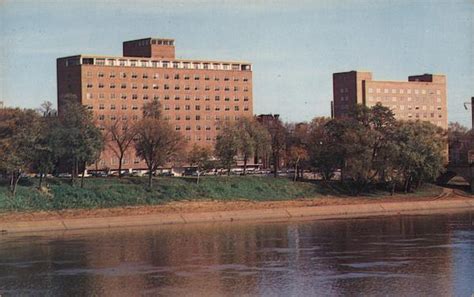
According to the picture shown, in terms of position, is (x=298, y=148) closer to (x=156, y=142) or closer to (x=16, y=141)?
(x=156, y=142)

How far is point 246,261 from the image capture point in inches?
2874

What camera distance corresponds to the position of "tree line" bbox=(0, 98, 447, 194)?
120875mm

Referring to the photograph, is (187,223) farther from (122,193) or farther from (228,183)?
(228,183)

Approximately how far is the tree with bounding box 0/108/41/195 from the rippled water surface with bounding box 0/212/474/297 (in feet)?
50.6

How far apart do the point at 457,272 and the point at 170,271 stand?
21828 mm

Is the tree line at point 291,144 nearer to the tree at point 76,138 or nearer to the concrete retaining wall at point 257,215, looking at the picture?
the tree at point 76,138

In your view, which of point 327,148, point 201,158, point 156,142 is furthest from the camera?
point 327,148

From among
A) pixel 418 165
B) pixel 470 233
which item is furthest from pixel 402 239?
pixel 418 165

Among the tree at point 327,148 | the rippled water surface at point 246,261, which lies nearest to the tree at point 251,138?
the tree at point 327,148

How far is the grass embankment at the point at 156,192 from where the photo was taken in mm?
110750

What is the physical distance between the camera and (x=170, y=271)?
2670 inches

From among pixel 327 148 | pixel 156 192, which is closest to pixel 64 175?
pixel 156 192

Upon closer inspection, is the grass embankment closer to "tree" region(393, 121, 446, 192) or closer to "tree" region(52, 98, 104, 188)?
"tree" region(52, 98, 104, 188)

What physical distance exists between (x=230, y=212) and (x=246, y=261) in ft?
157
